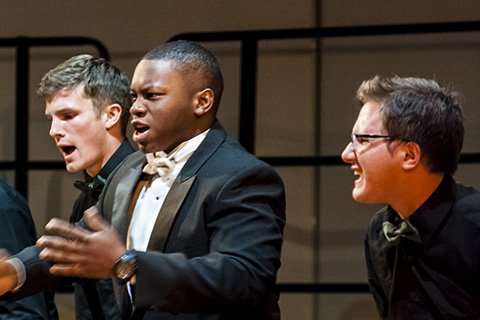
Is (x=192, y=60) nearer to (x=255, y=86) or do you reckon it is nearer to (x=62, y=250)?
(x=62, y=250)

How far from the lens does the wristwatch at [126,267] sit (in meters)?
1.74

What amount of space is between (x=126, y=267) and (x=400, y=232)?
0.81m

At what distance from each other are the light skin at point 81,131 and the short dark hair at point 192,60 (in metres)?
0.68

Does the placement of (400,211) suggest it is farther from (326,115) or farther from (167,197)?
(326,115)

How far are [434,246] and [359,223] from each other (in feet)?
6.14

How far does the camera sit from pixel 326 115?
4.00 meters

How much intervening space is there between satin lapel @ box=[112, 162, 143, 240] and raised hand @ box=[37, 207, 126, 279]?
1.30 feet

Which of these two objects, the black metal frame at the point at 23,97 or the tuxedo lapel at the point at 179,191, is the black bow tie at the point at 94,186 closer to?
the tuxedo lapel at the point at 179,191

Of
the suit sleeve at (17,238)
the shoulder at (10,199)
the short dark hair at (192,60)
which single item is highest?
the short dark hair at (192,60)

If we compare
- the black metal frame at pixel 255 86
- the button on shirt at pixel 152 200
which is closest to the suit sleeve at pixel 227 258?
the button on shirt at pixel 152 200

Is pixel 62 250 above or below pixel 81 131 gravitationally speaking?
below

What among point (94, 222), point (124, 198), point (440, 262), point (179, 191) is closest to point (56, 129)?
point (124, 198)

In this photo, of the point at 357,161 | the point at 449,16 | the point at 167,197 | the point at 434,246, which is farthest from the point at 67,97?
the point at 449,16

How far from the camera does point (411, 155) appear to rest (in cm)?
213
